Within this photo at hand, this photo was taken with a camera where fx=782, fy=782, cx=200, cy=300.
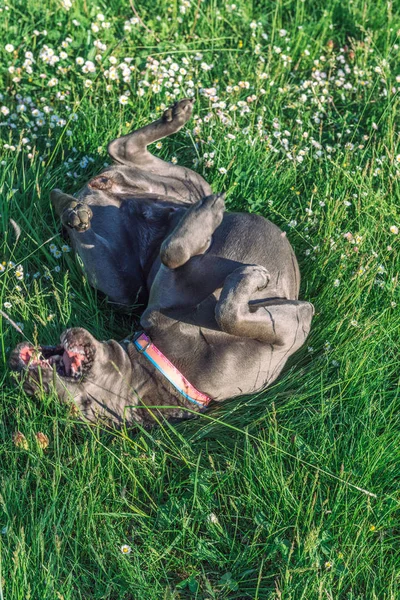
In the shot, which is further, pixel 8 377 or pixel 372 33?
pixel 372 33

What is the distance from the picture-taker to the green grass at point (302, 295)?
3494mm

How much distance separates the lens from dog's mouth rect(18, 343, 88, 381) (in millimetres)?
3803

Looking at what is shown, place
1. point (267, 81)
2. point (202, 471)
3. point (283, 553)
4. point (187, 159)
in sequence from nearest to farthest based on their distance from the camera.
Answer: point (283, 553) → point (202, 471) → point (187, 159) → point (267, 81)

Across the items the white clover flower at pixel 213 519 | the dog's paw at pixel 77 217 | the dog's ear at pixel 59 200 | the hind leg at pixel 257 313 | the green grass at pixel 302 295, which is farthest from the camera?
the dog's ear at pixel 59 200

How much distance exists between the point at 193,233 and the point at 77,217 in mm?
742

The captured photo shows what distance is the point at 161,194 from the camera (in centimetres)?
472

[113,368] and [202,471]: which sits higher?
[113,368]

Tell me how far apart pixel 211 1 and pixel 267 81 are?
887 mm

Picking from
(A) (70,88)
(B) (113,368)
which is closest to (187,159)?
(A) (70,88)

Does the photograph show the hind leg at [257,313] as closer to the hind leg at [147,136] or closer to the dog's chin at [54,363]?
the dog's chin at [54,363]

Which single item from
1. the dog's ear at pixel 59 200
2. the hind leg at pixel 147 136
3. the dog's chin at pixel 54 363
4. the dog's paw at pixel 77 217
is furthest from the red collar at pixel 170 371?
the hind leg at pixel 147 136

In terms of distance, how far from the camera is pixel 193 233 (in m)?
3.99

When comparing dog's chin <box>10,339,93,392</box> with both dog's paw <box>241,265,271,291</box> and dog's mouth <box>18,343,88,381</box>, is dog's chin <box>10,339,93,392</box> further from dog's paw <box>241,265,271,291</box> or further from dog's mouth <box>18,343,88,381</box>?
dog's paw <box>241,265,271,291</box>

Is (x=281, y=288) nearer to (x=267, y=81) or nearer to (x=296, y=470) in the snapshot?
(x=296, y=470)
